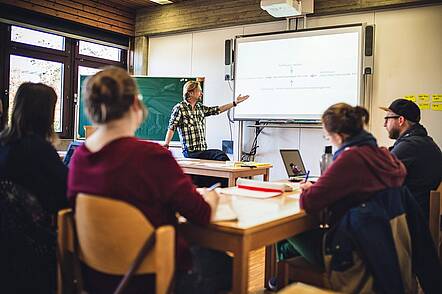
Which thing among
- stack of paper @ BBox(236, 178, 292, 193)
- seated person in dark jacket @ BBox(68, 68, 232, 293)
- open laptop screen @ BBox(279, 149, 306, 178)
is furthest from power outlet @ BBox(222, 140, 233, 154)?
seated person in dark jacket @ BBox(68, 68, 232, 293)

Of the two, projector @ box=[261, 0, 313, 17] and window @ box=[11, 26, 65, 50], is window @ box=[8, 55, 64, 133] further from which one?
projector @ box=[261, 0, 313, 17]

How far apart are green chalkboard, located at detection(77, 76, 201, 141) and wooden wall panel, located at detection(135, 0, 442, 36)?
2.66 feet

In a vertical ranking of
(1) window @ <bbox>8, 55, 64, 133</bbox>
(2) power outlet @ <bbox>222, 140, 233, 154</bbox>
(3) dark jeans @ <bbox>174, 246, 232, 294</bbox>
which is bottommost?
(3) dark jeans @ <bbox>174, 246, 232, 294</bbox>

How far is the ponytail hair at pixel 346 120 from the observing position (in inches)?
73.3

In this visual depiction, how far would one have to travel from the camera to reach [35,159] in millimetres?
1680

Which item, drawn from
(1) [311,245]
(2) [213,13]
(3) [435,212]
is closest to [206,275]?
(1) [311,245]

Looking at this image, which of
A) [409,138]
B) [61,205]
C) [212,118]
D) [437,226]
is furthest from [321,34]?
→ [61,205]

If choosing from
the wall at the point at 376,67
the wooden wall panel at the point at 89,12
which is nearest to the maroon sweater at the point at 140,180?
the wall at the point at 376,67

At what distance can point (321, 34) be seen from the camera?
472 centimetres

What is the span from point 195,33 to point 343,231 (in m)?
4.84

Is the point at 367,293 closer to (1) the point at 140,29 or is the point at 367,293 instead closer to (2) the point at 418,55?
(2) the point at 418,55

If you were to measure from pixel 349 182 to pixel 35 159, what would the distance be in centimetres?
123

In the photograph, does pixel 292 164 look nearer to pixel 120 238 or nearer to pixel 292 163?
pixel 292 163

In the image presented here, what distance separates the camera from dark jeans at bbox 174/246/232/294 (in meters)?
1.56
